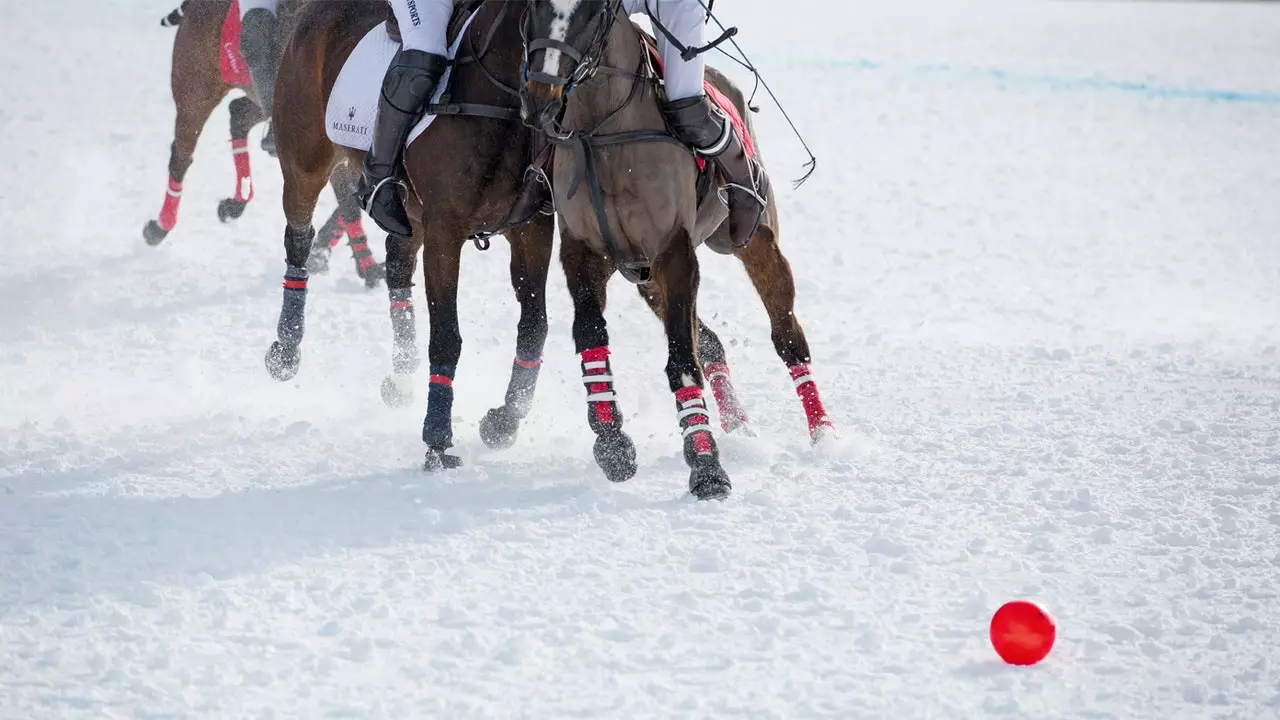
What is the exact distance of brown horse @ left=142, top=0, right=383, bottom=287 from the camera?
8.27m

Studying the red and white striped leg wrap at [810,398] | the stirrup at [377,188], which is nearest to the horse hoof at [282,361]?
the stirrup at [377,188]

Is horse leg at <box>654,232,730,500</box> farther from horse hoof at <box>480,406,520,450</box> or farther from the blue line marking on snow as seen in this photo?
the blue line marking on snow

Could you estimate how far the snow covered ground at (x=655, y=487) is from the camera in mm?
3723

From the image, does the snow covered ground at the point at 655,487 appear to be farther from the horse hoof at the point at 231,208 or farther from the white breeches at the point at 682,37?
the white breeches at the point at 682,37

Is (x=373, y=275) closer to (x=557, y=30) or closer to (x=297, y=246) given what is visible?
(x=297, y=246)

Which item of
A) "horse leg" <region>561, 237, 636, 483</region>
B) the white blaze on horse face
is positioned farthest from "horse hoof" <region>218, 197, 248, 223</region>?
the white blaze on horse face

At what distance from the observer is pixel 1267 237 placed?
11.1 meters

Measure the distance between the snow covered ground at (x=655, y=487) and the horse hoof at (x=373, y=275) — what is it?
0.57 feet

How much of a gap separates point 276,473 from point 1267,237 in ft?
29.4

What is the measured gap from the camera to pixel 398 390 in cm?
627

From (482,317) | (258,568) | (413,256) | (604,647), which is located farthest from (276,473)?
(482,317)

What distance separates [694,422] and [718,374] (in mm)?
970

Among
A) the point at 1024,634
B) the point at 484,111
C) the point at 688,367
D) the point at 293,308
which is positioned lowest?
the point at 1024,634

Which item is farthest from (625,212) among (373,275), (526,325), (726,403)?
(373,275)
